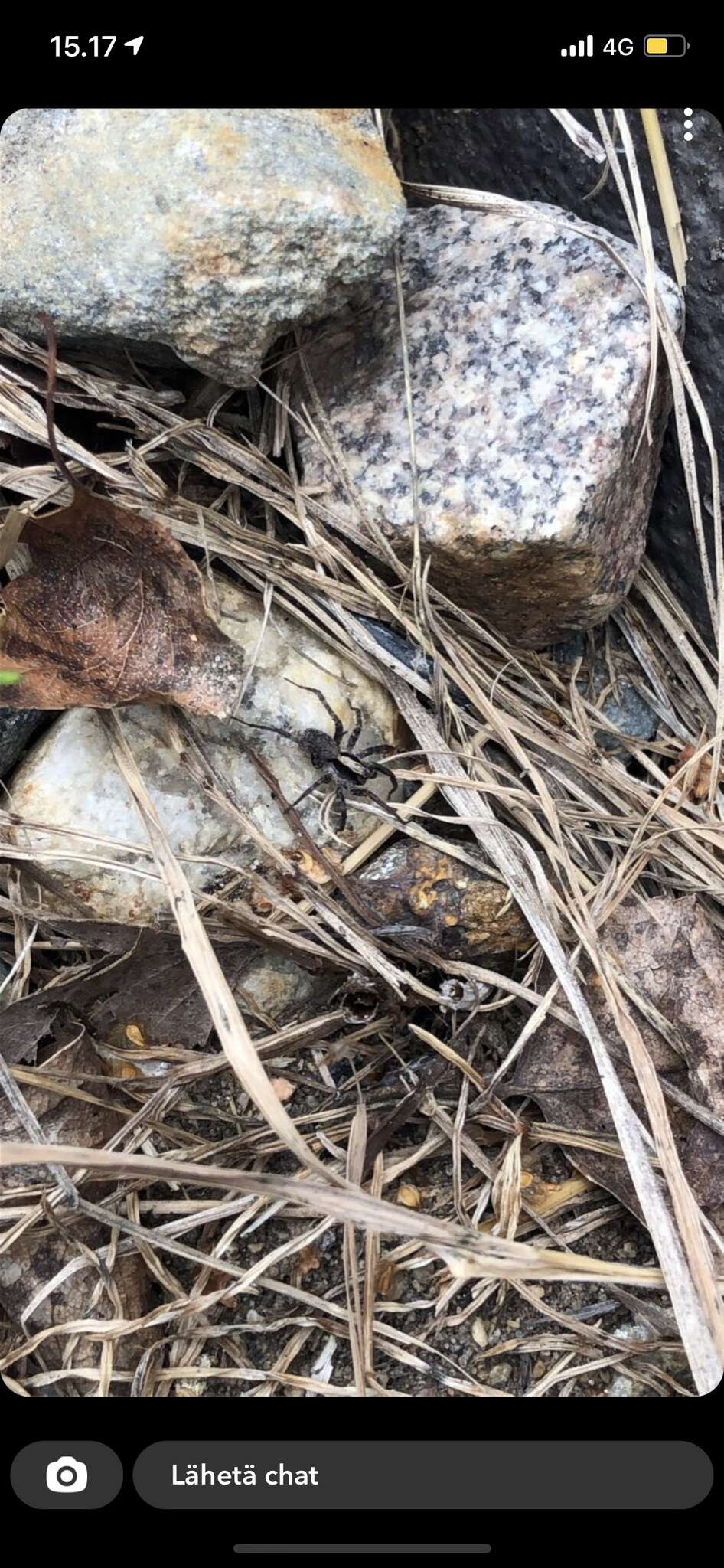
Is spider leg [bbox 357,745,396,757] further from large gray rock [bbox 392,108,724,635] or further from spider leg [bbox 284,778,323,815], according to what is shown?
large gray rock [bbox 392,108,724,635]

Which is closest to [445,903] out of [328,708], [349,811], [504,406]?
[349,811]

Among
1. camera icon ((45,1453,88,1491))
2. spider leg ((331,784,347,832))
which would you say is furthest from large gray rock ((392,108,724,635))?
camera icon ((45,1453,88,1491))

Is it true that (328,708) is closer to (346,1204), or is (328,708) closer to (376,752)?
(376,752)
